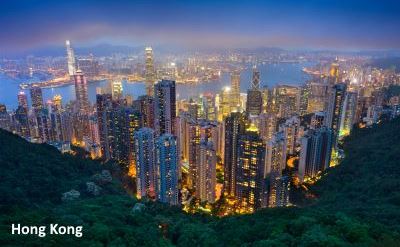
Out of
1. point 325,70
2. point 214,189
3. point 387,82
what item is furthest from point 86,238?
point 325,70

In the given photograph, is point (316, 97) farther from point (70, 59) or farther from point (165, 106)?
point (70, 59)

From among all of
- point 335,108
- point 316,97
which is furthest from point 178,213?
point 316,97

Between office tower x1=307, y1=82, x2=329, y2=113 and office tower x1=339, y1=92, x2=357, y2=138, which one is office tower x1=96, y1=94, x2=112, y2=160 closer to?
office tower x1=339, y1=92, x2=357, y2=138

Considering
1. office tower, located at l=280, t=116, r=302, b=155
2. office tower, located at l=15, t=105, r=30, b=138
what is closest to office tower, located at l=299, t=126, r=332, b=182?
office tower, located at l=280, t=116, r=302, b=155

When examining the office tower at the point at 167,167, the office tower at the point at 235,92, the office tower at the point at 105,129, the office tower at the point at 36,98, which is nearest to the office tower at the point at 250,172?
the office tower at the point at 167,167

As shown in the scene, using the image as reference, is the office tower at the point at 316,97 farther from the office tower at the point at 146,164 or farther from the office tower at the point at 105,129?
the office tower at the point at 146,164

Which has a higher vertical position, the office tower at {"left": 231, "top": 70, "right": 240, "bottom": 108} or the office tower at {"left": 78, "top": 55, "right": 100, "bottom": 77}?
the office tower at {"left": 78, "top": 55, "right": 100, "bottom": 77}
